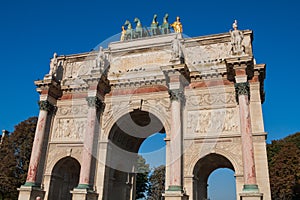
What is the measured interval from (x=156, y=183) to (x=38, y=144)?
29.2 metres

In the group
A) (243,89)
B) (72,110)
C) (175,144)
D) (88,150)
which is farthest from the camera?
(72,110)

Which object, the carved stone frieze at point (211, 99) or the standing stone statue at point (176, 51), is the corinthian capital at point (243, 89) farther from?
the standing stone statue at point (176, 51)

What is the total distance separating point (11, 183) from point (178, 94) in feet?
67.7

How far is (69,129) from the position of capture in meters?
19.3

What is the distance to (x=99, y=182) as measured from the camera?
56.9ft

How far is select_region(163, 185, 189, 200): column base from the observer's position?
14.3m

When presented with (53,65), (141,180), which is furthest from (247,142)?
(141,180)

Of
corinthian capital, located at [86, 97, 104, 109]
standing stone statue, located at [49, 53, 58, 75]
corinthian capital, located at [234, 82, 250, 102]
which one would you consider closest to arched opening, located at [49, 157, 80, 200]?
corinthian capital, located at [86, 97, 104, 109]

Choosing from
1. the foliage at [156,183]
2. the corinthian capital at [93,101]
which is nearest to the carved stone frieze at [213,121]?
the corinthian capital at [93,101]

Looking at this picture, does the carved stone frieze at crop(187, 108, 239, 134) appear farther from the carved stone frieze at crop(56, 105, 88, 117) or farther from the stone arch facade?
the carved stone frieze at crop(56, 105, 88, 117)

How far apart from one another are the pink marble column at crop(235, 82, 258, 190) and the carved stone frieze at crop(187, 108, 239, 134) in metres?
1.04

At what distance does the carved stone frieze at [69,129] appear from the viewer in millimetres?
18922

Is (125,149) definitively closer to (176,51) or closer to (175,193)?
(175,193)

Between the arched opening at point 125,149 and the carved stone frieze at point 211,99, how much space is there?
2738 millimetres
